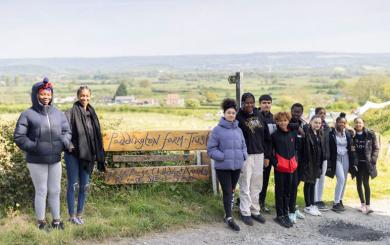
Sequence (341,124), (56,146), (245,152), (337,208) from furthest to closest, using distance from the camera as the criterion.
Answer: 1. (337,208)
2. (341,124)
3. (245,152)
4. (56,146)

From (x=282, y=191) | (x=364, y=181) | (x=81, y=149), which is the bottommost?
(x=364, y=181)

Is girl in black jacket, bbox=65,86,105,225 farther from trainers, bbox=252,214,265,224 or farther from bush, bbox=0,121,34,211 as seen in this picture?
trainers, bbox=252,214,265,224

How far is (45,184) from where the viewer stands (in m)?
6.00

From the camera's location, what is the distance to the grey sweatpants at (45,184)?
5.92 m

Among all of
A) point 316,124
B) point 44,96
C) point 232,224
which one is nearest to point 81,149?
point 44,96

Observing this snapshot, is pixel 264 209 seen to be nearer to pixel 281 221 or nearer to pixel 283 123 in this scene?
pixel 281 221

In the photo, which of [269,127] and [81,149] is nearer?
[81,149]

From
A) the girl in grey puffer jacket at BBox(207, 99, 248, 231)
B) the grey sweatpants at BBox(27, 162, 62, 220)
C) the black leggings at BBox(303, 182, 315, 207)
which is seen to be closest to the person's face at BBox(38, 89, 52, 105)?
the grey sweatpants at BBox(27, 162, 62, 220)

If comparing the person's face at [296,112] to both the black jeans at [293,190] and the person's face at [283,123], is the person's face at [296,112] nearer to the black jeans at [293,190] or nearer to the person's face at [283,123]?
the person's face at [283,123]

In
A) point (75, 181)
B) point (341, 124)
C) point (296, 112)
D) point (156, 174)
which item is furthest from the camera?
point (341, 124)

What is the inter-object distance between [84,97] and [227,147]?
6.70ft

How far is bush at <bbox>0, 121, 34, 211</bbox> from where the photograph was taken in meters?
6.59

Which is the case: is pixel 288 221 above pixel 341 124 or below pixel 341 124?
below

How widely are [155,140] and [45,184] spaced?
2.21 metres
